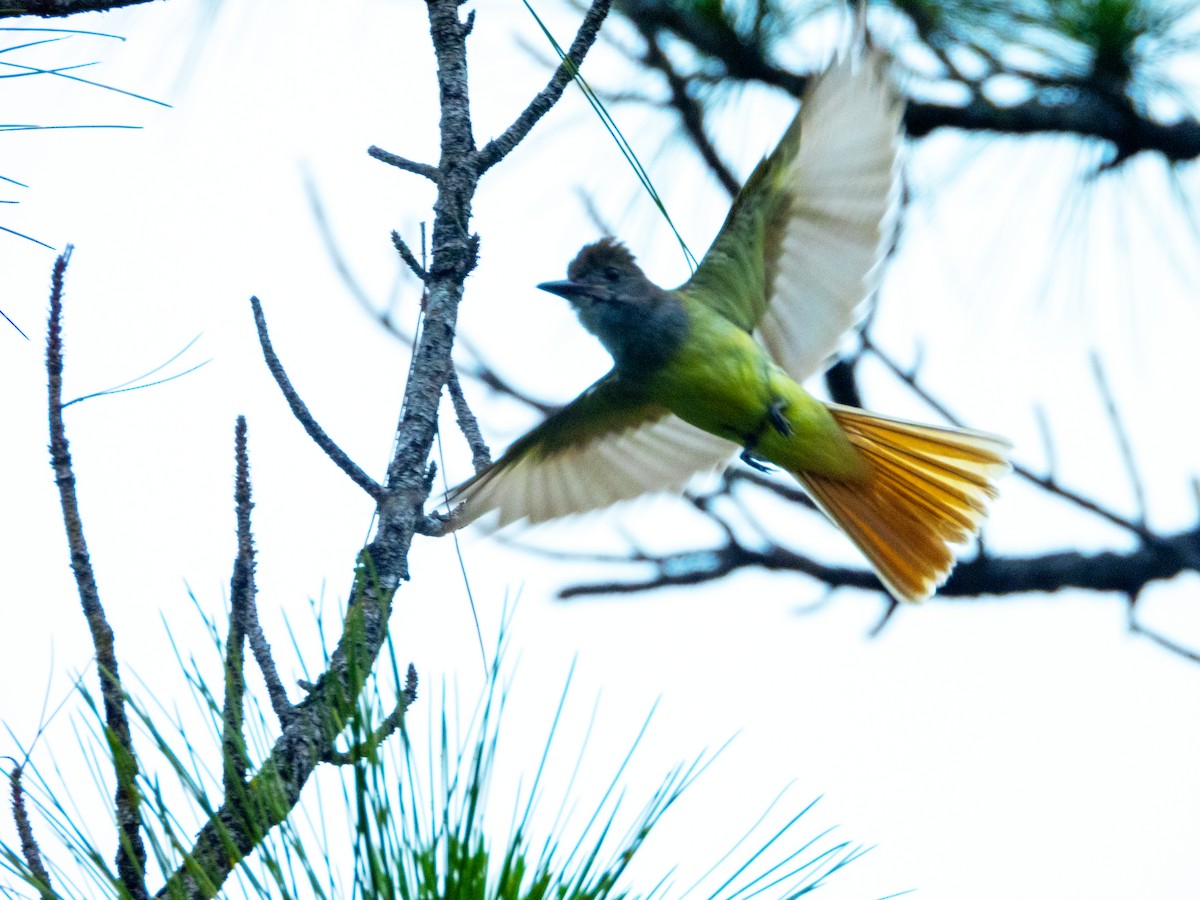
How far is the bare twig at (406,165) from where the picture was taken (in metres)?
1.64

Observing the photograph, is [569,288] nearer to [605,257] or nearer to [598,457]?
[605,257]

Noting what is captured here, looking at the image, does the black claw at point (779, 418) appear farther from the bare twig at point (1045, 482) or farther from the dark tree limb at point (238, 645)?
the dark tree limb at point (238, 645)

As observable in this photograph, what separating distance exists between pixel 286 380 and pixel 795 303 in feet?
7.19

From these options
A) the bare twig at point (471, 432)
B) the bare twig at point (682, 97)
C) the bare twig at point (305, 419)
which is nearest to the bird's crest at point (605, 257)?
the bare twig at point (682, 97)

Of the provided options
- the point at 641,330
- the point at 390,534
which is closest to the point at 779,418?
the point at 641,330

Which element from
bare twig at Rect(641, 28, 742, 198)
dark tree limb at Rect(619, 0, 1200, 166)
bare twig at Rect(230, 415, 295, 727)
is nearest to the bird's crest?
bare twig at Rect(641, 28, 742, 198)

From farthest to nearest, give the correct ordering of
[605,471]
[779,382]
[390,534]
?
[605,471] < [779,382] < [390,534]

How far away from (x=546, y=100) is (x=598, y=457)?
7.17 feet

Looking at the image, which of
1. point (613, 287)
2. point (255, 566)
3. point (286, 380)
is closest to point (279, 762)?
point (255, 566)

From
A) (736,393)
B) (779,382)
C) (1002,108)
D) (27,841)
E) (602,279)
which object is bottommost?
(27,841)

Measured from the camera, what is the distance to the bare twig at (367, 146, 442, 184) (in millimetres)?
1636

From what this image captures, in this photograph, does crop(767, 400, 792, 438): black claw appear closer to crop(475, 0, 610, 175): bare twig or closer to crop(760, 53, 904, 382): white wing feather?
crop(760, 53, 904, 382): white wing feather

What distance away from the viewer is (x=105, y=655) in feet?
4.39

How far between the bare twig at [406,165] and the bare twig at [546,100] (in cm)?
5
